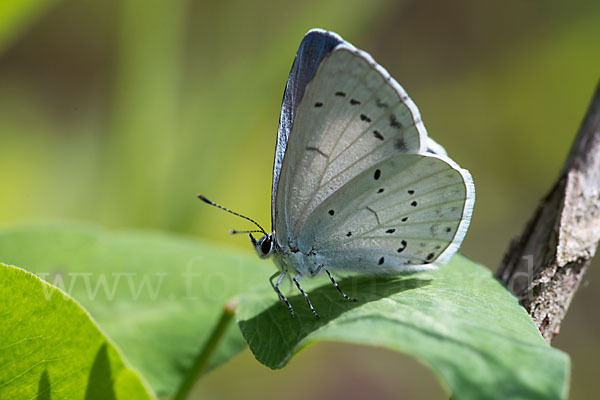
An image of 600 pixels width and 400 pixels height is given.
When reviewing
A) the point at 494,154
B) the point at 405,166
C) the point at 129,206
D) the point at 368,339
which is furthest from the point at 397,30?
the point at 368,339

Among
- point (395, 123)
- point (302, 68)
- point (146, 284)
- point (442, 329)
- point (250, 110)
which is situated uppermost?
point (250, 110)

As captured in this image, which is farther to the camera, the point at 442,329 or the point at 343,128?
the point at 343,128

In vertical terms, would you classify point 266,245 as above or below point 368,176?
below

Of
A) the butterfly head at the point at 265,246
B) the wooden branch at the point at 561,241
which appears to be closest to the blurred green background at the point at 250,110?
the butterfly head at the point at 265,246

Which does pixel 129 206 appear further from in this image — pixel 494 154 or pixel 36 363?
pixel 494 154

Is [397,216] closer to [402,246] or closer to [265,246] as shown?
[402,246]

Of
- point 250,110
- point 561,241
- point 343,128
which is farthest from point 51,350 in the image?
point 250,110

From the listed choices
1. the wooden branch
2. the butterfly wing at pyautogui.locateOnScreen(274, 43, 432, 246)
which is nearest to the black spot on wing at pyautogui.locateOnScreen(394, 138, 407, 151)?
the butterfly wing at pyautogui.locateOnScreen(274, 43, 432, 246)

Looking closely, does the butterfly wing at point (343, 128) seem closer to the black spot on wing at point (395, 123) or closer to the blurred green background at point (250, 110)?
the black spot on wing at point (395, 123)
